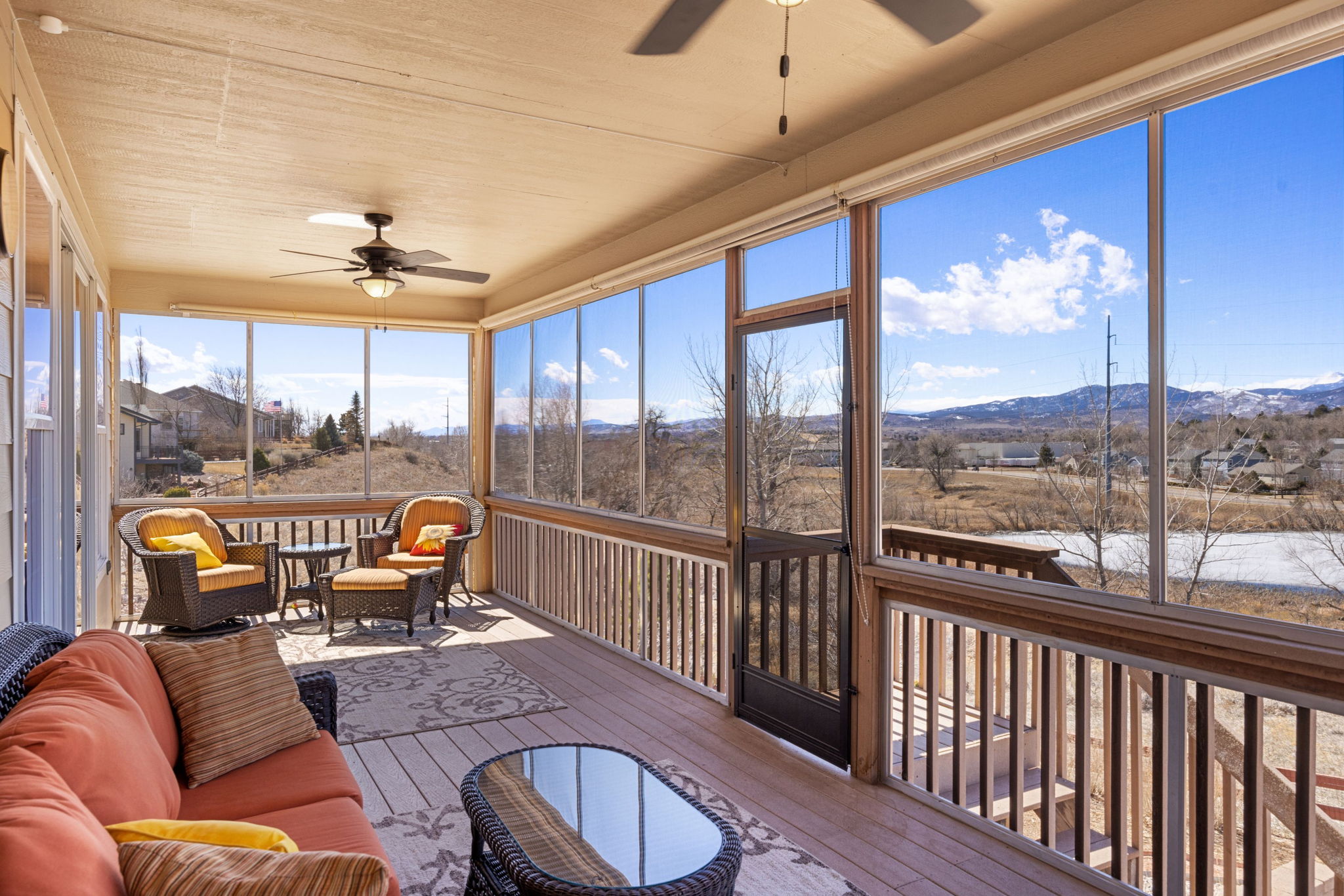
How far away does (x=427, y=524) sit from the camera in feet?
23.1

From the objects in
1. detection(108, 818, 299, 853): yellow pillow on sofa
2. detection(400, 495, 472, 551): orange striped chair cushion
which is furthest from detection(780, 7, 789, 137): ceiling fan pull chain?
detection(400, 495, 472, 551): orange striped chair cushion

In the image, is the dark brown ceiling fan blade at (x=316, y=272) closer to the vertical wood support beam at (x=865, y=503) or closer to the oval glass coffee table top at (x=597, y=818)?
the vertical wood support beam at (x=865, y=503)

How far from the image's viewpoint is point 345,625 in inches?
251

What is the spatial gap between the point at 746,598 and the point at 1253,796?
91.5 inches

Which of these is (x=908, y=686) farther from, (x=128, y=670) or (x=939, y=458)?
(x=128, y=670)

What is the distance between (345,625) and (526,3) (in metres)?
5.19

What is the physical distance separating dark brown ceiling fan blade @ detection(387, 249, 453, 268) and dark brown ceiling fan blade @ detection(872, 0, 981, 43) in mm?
2846

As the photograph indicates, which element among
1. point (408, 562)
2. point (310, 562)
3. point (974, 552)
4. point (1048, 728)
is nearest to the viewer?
point (1048, 728)

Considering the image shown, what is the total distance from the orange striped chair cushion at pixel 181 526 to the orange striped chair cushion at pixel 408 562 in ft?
3.85

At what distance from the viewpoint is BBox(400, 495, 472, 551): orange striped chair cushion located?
7008 mm

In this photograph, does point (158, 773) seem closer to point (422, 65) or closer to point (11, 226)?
point (11, 226)

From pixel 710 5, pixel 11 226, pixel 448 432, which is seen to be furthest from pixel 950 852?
pixel 448 432

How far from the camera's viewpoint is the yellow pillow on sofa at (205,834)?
1.39m

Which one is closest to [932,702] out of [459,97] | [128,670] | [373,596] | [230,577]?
[128,670]
